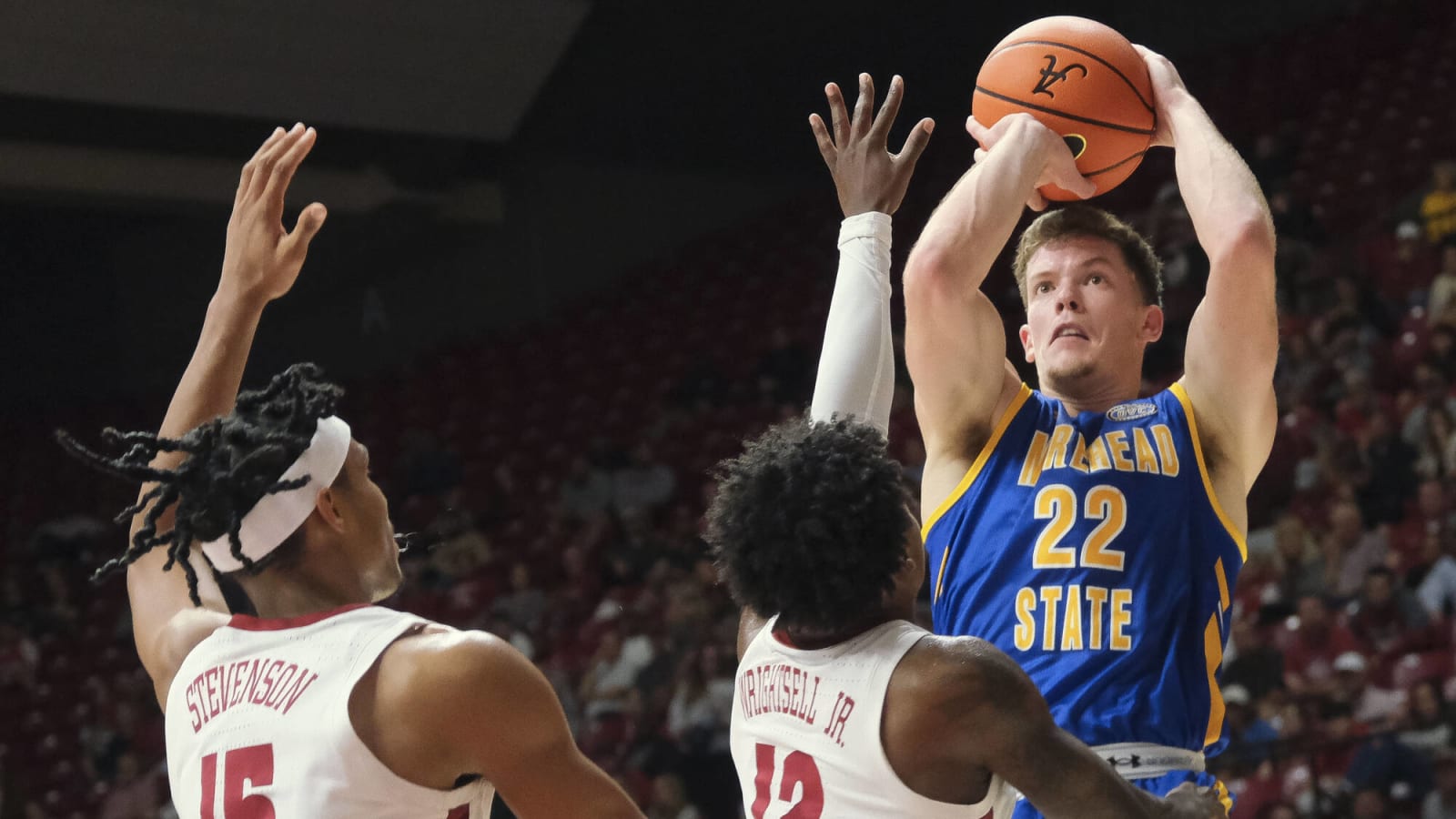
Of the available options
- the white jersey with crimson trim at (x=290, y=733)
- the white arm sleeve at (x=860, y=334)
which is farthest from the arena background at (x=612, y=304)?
the white jersey with crimson trim at (x=290, y=733)

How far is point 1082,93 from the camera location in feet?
10.5

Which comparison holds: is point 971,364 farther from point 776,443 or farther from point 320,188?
point 320,188

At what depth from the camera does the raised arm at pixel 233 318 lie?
8.77 feet

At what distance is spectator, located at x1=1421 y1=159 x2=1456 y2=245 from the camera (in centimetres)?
945

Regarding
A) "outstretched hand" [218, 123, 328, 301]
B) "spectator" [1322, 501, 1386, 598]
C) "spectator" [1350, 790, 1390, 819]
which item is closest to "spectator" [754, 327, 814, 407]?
"spectator" [1322, 501, 1386, 598]

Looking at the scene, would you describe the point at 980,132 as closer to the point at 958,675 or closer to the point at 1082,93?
the point at 1082,93

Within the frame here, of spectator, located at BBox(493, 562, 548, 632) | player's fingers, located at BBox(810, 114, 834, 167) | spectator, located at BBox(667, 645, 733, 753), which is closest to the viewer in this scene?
player's fingers, located at BBox(810, 114, 834, 167)

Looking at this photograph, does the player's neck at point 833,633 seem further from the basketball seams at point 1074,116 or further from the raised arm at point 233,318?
the basketball seams at point 1074,116

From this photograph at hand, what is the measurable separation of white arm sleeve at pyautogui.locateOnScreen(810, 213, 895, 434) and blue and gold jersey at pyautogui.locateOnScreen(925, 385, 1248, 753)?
0.27 metres

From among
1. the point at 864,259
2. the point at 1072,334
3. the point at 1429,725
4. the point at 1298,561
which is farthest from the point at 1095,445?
the point at 1298,561

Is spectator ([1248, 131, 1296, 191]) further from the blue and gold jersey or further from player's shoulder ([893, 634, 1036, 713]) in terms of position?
player's shoulder ([893, 634, 1036, 713])

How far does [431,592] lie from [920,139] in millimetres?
9311

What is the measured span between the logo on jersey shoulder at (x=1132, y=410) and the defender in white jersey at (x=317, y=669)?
1317mm

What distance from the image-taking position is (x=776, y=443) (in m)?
2.37
